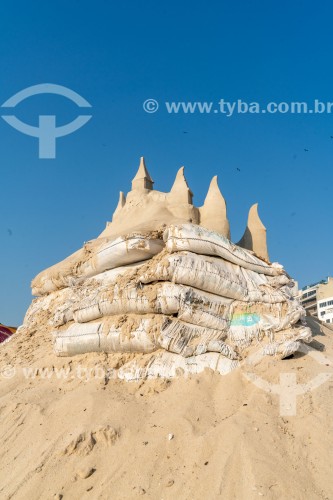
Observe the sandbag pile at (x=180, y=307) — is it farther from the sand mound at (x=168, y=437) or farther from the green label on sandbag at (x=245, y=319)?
the sand mound at (x=168, y=437)

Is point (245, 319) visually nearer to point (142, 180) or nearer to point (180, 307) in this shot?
point (180, 307)

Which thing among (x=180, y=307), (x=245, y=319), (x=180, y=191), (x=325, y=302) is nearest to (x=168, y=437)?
(x=180, y=307)

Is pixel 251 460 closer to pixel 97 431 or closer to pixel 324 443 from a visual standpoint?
pixel 324 443

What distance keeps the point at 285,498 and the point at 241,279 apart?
10.5 ft

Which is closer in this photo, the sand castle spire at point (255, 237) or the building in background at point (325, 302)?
the sand castle spire at point (255, 237)

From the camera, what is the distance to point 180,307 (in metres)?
5.33

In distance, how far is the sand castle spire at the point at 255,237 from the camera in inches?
352

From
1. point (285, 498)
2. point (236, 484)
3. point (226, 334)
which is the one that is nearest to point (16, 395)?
point (226, 334)

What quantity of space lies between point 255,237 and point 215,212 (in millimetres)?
1346

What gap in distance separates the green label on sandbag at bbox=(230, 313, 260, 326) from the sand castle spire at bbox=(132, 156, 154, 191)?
493 cm

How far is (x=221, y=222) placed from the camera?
321 inches

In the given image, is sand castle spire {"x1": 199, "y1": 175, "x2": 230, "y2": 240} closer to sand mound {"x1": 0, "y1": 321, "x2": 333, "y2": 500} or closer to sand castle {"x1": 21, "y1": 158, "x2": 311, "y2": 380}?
sand castle {"x1": 21, "y1": 158, "x2": 311, "y2": 380}

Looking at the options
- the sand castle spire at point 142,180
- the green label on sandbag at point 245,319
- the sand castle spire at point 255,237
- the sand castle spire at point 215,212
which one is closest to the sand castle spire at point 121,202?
the sand castle spire at point 142,180

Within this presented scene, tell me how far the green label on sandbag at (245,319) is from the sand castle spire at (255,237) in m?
3.41
